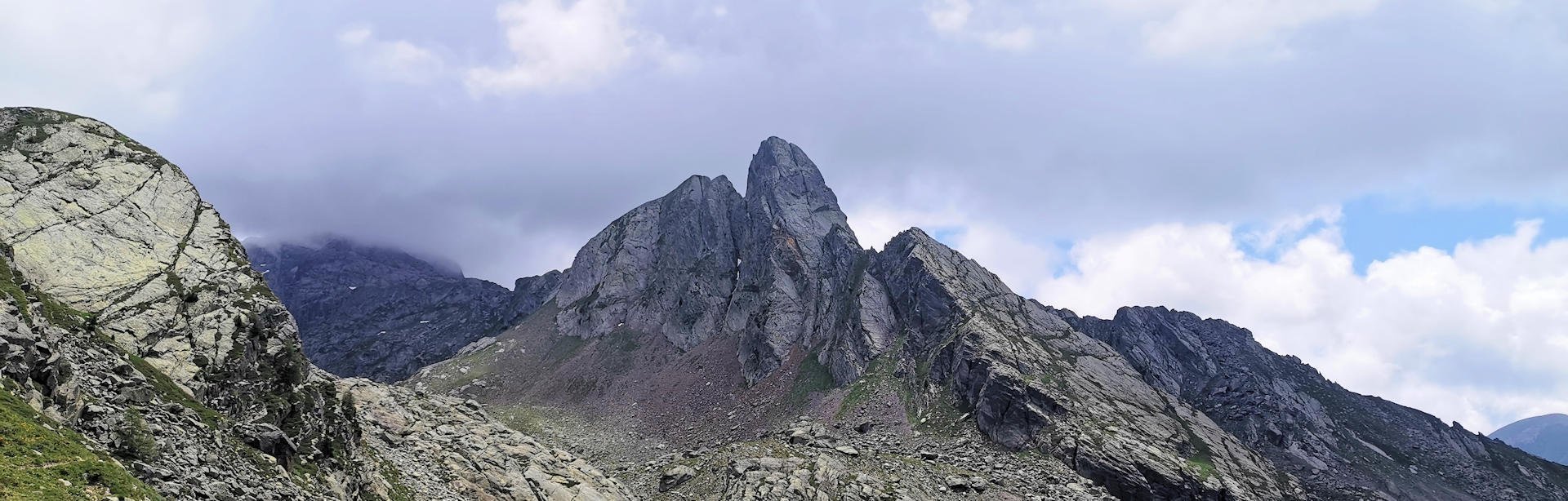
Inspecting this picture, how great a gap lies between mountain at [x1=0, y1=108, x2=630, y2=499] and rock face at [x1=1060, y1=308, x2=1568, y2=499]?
131863 mm

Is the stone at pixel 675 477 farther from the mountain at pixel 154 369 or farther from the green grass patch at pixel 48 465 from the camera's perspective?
the green grass patch at pixel 48 465

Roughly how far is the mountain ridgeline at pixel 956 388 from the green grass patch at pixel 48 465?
59.1 metres

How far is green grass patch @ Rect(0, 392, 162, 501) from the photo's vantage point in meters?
23.2

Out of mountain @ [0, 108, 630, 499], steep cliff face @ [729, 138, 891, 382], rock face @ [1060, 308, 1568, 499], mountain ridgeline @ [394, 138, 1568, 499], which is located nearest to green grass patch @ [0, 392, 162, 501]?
mountain @ [0, 108, 630, 499]

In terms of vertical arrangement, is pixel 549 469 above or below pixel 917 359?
below

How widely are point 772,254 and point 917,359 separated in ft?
206

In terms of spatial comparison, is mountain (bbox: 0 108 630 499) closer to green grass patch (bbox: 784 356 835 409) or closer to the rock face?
green grass patch (bbox: 784 356 835 409)


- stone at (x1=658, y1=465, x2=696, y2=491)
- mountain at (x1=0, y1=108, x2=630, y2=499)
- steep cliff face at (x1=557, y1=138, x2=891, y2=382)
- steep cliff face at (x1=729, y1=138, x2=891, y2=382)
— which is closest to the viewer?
mountain at (x1=0, y1=108, x2=630, y2=499)

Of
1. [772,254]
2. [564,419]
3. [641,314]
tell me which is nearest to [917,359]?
[772,254]

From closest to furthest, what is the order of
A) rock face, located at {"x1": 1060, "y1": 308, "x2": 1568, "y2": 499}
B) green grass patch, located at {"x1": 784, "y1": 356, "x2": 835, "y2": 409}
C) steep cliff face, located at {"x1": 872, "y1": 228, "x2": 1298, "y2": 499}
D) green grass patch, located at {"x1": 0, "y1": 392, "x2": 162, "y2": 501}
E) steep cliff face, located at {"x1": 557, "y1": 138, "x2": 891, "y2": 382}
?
green grass patch, located at {"x1": 0, "y1": 392, "x2": 162, "y2": 501} < steep cliff face, located at {"x1": 872, "y1": 228, "x2": 1298, "y2": 499} < rock face, located at {"x1": 1060, "y1": 308, "x2": 1568, "y2": 499} < green grass patch, located at {"x1": 784, "y1": 356, "x2": 835, "y2": 409} < steep cliff face, located at {"x1": 557, "y1": 138, "x2": 891, "y2": 382}

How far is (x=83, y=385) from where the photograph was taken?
33.0 metres

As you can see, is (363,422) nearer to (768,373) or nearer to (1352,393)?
(768,373)

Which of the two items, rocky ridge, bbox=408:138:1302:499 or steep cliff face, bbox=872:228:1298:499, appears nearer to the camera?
steep cliff face, bbox=872:228:1298:499

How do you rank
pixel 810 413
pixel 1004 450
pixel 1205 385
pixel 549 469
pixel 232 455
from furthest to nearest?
1. pixel 1205 385
2. pixel 810 413
3. pixel 1004 450
4. pixel 549 469
5. pixel 232 455
